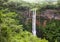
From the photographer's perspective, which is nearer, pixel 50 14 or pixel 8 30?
pixel 8 30

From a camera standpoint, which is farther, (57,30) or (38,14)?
(38,14)

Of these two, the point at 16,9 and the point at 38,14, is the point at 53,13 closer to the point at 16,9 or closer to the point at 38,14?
the point at 38,14

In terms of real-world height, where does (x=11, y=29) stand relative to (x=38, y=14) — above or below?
above

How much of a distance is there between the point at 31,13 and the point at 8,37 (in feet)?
23.6

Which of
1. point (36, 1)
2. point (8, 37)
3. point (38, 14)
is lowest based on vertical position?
point (38, 14)

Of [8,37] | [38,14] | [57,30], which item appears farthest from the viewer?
[38,14]

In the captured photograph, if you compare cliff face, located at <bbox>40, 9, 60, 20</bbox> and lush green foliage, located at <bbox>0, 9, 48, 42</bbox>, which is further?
cliff face, located at <bbox>40, 9, 60, 20</bbox>

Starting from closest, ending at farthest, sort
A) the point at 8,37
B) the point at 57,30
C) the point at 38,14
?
the point at 8,37, the point at 57,30, the point at 38,14

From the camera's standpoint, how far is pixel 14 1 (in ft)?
29.4

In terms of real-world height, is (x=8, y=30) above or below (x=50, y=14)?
above

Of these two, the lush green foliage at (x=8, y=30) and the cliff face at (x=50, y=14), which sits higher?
the lush green foliage at (x=8, y=30)

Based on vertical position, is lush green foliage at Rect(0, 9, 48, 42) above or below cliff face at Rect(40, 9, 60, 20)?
above

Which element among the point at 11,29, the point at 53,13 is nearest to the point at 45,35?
the point at 53,13

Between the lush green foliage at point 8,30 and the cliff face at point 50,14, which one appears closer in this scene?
the lush green foliage at point 8,30
